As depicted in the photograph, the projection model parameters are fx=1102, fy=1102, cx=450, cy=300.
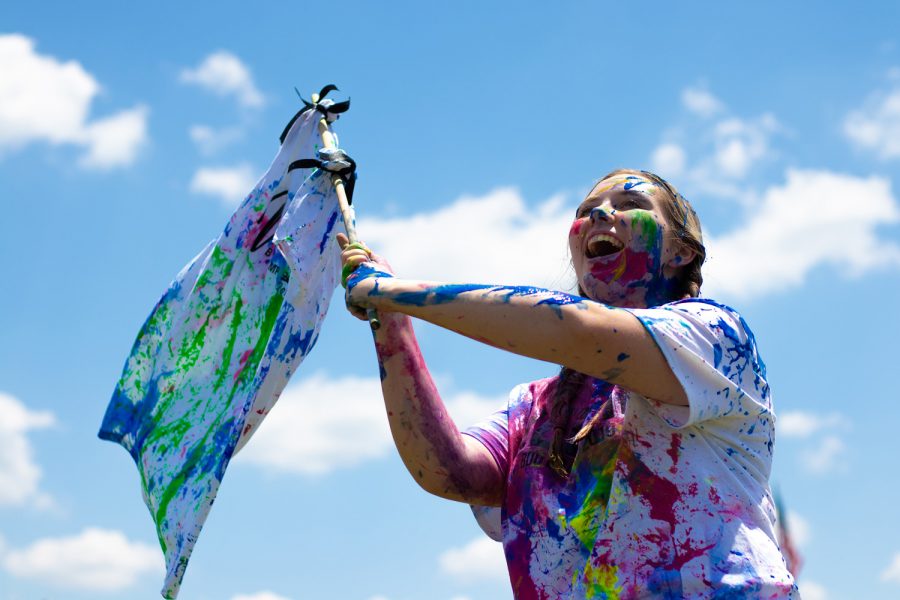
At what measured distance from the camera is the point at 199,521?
173 inches

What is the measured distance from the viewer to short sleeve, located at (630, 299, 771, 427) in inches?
120

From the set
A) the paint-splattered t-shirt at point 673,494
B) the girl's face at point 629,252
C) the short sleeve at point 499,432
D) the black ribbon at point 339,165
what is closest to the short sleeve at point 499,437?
the short sleeve at point 499,432

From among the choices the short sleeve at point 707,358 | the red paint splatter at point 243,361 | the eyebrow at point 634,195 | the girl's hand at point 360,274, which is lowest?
the short sleeve at point 707,358

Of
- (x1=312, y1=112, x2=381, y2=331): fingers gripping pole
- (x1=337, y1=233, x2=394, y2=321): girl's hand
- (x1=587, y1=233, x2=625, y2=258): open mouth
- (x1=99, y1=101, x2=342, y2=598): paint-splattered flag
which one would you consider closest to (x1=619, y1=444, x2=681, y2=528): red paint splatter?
(x1=587, y1=233, x2=625, y2=258): open mouth

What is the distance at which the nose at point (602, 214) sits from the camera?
379 cm

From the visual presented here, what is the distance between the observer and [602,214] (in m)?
3.80

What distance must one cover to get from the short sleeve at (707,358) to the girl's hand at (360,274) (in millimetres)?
883

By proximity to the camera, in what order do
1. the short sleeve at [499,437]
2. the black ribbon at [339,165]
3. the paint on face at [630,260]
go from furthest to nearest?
the black ribbon at [339,165] < the short sleeve at [499,437] < the paint on face at [630,260]

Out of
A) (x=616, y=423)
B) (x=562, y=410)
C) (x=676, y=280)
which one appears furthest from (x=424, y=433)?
(x=676, y=280)

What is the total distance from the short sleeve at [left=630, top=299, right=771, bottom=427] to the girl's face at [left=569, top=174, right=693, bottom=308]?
43 centimetres

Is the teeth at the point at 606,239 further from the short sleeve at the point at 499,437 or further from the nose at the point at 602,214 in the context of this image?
the short sleeve at the point at 499,437

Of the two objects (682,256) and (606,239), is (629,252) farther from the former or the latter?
(682,256)

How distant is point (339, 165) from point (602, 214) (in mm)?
1567

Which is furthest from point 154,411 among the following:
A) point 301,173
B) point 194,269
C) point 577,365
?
point 577,365
